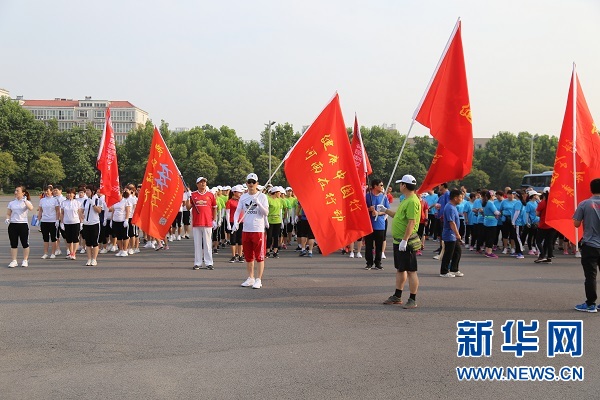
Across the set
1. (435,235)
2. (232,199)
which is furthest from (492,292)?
(435,235)

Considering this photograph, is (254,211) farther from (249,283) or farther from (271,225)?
(271,225)

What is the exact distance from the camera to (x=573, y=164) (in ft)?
34.2

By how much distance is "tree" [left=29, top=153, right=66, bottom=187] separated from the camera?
70.9 metres

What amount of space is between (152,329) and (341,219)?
147 inches

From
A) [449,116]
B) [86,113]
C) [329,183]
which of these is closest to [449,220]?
[449,116]

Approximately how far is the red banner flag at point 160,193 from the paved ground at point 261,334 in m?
1.67

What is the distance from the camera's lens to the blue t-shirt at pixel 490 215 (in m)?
15.6

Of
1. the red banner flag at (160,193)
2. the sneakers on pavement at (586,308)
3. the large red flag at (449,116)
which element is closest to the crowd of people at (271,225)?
the sneakers on pavement at (586,308)

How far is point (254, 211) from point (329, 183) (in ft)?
4.99

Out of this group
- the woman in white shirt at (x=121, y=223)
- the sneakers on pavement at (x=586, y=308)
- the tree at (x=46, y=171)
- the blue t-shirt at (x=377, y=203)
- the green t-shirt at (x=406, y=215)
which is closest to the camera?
the sneakers on pavement at (x=586, y=308)

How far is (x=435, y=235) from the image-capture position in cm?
2011

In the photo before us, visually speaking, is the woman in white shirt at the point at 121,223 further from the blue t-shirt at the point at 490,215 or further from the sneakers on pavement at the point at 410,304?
the blue t-shirt at the point at 490,215

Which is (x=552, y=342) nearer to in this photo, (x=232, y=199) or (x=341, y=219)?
(x=341, y=219)

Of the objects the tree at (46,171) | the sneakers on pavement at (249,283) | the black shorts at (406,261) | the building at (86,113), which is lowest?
the sneakers on pavement at (249,283)
